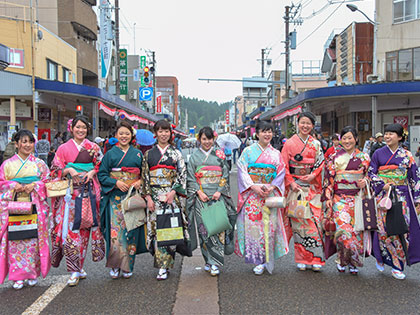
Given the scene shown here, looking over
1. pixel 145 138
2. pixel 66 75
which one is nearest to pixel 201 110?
pixel 66 75

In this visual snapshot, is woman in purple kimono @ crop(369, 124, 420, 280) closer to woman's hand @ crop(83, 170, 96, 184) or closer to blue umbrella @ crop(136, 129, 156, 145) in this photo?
blue umbrella @ crop(136, 129, 156, 145)

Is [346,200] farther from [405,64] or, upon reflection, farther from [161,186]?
[405,64]

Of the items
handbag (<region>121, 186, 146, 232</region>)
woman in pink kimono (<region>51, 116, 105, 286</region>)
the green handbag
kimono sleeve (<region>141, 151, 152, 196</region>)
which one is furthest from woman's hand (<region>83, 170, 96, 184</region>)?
the green handbag

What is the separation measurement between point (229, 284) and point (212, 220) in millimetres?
701

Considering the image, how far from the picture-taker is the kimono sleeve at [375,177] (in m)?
4.36

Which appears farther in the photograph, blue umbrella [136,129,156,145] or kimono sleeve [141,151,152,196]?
blue umbrella [136,129,156,145]

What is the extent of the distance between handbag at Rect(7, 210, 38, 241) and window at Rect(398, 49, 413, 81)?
21431 mm

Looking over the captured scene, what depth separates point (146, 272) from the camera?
4.58 m

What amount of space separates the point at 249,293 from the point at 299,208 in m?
1.17

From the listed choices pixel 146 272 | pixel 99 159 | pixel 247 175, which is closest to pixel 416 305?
pixel 247 175

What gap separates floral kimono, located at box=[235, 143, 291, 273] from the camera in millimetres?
4426

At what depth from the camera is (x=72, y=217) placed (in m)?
4.21

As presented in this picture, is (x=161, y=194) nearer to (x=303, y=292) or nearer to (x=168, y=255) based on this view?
(x=168, y=255)

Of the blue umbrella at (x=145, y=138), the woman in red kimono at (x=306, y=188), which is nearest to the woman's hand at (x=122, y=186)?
the blue umbrella at (x=145, y=138)
